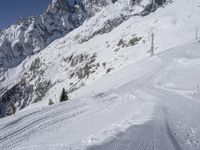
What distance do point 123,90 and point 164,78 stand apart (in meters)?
6.44

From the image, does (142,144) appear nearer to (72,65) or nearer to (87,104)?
(87,104)

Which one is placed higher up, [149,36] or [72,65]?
[149,36]

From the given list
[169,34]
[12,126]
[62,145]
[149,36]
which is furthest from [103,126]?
[149,36]

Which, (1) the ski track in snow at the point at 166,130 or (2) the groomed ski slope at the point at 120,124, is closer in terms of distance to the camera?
(1) the ski track in snow at the point at 166,130

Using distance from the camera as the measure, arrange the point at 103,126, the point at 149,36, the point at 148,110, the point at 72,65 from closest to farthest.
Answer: the point at 103,126
the point at 148,110
the point at 149,36
the point at 72,65

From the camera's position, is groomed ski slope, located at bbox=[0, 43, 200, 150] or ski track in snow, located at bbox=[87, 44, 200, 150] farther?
groomed ski slope, located at bbox=[0, 43, 200, 150]

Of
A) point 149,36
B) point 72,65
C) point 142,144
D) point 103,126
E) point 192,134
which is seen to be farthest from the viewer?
point 72,65

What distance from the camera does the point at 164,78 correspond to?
98.4ft

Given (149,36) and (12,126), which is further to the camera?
(149,36)

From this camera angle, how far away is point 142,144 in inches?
413

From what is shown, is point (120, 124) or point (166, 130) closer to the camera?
point (166, 130)

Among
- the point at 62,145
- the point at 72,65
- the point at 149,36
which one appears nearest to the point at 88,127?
the point at 62,145

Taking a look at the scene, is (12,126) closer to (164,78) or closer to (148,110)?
(148,110)

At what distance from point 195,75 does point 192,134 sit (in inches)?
710
